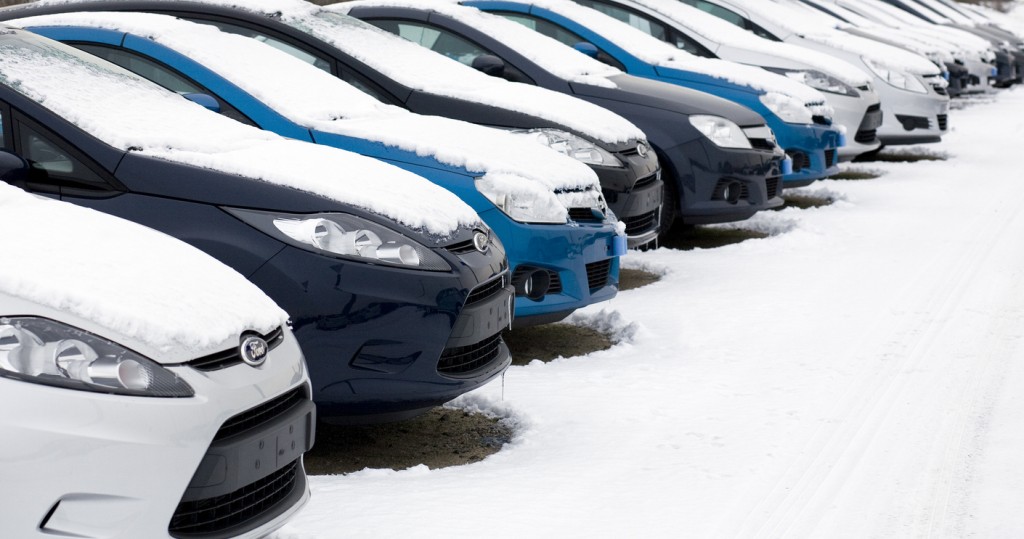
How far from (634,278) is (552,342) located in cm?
155

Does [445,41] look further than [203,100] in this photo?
Yes

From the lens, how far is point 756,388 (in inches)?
198

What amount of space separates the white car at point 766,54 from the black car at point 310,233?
656 centimetres

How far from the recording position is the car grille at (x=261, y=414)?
2.82 m

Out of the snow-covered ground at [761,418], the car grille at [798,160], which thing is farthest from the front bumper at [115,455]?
the car grille at [798,160]

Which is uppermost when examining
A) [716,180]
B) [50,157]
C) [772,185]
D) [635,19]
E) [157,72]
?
[635,19]

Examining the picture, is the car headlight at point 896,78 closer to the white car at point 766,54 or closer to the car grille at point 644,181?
the white car at point 766,54

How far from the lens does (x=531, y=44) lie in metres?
8.00

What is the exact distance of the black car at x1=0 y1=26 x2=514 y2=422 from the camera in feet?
12.5

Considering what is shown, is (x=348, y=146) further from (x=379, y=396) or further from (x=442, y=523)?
(x=442, y=523)

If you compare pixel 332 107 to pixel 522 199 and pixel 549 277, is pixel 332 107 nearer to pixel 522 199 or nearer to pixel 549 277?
pixel 522 199

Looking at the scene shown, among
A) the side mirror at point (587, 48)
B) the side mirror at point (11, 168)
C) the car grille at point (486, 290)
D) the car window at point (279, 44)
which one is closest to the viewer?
the side mirror at point (11, 168)

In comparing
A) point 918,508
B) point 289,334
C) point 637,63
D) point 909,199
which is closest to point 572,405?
point 918,508

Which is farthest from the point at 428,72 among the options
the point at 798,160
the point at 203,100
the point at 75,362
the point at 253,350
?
the point at 75,362
